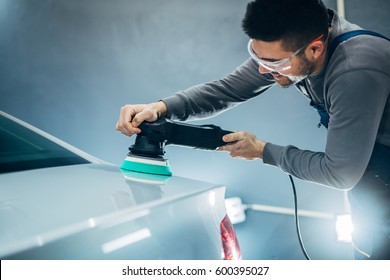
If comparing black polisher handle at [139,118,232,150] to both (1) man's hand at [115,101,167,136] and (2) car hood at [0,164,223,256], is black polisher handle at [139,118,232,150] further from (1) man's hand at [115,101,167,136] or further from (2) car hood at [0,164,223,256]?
(2) car hood at [0,164,223,256]

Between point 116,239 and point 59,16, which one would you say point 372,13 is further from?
point 59,16

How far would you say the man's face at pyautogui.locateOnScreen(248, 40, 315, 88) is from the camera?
973mm

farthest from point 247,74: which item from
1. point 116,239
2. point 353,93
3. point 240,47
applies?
point 116,239

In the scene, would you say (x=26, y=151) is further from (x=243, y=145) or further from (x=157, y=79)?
(x=157, y=79)

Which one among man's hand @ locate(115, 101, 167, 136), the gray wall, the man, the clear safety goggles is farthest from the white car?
the gray wall

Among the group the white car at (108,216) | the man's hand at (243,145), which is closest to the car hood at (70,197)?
the white car at (108,216)

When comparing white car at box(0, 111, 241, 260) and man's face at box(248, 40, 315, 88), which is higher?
man's face at box(248, 40, 315, 88)

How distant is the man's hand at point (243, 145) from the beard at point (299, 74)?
19 cm

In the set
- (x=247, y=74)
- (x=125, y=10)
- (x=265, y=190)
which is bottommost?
(x=265, y=190)

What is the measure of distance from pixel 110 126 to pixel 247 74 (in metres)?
1.44

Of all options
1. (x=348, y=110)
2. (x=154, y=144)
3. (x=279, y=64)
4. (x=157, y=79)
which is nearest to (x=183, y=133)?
(x=154, y=144)

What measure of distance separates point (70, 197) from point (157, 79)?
5.42ft

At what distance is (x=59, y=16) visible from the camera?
2.71 metres

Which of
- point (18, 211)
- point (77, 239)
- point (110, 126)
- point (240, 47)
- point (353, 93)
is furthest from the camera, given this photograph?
point (110, 126)
